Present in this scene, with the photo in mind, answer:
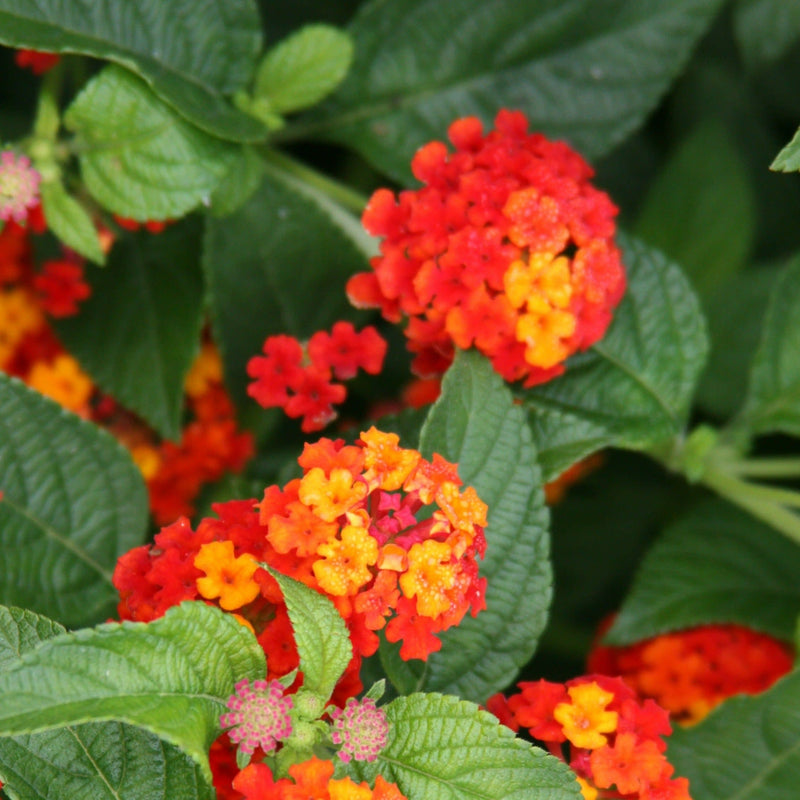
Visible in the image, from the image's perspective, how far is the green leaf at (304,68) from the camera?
1.40 meters

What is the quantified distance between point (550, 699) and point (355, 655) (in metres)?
0.21

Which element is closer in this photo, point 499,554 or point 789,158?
point 789,158

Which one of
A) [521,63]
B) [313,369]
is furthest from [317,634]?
[521,63]

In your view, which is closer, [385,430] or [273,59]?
[385,430]

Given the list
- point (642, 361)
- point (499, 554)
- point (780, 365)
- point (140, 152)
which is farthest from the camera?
point (780, 365)

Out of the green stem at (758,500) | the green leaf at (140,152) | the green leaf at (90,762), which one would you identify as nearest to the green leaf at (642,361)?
the green stem at (758,500)

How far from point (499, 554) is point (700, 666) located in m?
0.51

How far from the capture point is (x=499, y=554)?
1.14 meters

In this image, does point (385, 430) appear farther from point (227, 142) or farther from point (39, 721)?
point (39, 721)

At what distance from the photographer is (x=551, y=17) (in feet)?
5.13

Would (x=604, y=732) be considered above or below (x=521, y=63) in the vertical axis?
below

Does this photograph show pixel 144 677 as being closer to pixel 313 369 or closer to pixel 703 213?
pixel 313 369

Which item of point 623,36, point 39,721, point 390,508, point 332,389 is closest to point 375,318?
point 332,389

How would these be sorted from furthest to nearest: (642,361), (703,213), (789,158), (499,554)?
(703,213)
(642,361)
(499,554)
(789,158)
